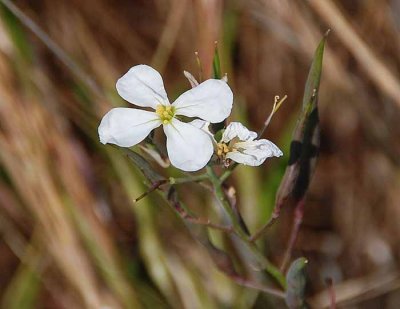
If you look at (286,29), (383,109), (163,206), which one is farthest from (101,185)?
(383,109)

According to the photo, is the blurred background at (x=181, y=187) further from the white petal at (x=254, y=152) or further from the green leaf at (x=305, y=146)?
the white petal at (x=254, y=152)

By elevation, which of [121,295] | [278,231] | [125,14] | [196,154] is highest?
[125,14]

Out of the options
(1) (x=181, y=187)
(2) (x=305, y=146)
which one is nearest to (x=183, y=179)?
(2) (x=305, y=146)

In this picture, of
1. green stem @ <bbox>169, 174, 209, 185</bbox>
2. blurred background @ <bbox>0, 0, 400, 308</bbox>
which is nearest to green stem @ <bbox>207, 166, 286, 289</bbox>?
green stem @ <bbox>169, 174, 209, 185</bbox>

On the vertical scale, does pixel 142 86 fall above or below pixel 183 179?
above

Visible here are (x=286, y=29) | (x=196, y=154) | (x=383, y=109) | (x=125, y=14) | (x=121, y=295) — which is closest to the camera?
(x=196, y=154)

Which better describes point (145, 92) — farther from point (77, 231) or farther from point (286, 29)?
point (286, 29)

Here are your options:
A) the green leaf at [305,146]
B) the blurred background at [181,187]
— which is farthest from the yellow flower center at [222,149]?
the blurred background at [181,187]

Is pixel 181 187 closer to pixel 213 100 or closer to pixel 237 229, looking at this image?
pixel 237 229
